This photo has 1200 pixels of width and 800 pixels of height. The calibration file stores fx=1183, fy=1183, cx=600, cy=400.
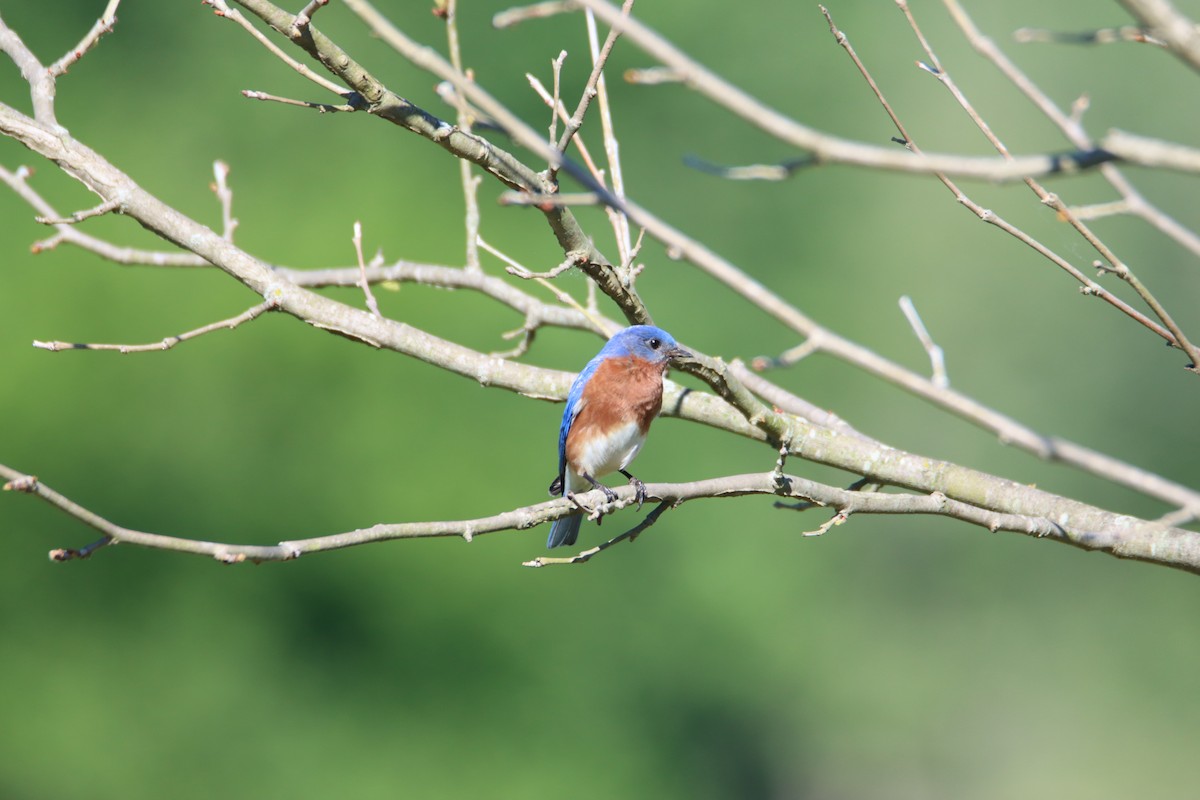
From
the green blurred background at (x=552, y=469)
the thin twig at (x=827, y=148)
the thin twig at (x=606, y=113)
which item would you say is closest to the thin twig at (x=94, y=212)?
the thin twig at (x=606, y=113)

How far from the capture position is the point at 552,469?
12180 millimetres

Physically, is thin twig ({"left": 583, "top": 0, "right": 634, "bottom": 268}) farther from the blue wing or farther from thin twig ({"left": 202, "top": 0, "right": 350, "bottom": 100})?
the blue wing

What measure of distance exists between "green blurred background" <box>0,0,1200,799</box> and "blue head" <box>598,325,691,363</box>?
18.8 ft

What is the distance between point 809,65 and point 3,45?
1523 cm

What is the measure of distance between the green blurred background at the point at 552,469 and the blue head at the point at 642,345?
574 cm

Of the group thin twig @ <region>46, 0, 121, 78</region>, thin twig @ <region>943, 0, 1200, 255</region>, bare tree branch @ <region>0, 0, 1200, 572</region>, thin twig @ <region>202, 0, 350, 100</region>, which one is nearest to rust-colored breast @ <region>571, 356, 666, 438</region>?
bare tree branch @ <region>0, 0, 1200, 572</region>

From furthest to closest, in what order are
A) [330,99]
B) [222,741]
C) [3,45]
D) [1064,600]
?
[1064,600]
[330,99]
[222,741]
[3,45]

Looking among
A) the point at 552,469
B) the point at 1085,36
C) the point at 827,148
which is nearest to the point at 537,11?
the point at 827,148

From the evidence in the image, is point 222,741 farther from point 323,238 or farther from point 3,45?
point 3,45

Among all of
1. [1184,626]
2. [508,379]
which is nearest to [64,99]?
[508,379]

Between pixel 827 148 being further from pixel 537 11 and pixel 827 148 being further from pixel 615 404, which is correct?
pixel 615 404

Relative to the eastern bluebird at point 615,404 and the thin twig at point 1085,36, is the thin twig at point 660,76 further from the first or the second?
the eastern bluebird at point 615,404

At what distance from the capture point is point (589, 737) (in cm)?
1288

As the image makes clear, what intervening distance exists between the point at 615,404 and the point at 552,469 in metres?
7.22
